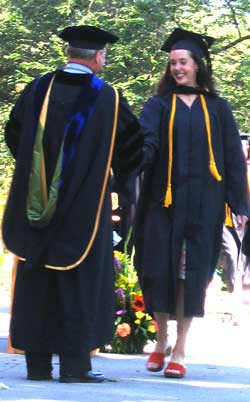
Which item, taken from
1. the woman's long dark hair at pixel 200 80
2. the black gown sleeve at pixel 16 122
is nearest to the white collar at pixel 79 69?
the black gown sleeve at pixel 16 122

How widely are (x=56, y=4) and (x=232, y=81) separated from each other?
2799 mm

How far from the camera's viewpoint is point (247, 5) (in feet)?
52.3

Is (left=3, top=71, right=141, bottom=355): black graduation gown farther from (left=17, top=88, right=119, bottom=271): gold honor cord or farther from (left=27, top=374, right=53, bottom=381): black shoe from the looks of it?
(left=27, top=374, right=53, bottom=381): black shoe

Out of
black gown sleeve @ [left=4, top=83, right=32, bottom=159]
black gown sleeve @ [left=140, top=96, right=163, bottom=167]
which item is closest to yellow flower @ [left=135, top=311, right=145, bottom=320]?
black gown sleeve @ [left=140, top=96, right=163, bottom=167]

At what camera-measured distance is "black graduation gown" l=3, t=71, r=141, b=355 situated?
5941 millimetres

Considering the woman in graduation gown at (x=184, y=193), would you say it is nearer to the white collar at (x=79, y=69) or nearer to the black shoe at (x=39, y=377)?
the white collar at (x=79, y=69)

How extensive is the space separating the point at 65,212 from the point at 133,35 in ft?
35.2

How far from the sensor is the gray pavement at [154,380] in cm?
Result: 557

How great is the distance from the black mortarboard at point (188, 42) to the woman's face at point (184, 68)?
2.3 inches

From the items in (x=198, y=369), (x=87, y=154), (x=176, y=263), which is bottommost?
(x=198, y=369)

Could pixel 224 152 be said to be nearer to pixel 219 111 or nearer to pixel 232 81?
pixel 219 111

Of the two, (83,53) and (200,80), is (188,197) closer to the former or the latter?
(200,80)

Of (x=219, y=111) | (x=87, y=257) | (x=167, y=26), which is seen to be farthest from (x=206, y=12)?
(x=87, y=257)

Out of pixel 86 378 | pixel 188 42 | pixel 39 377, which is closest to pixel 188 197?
pixel 188 42
